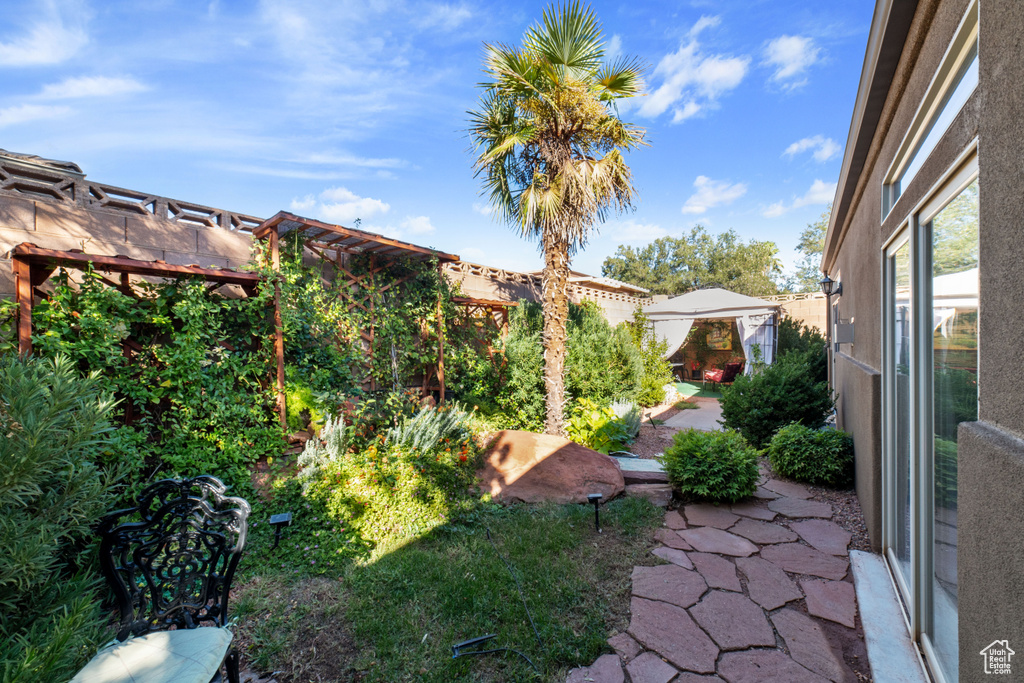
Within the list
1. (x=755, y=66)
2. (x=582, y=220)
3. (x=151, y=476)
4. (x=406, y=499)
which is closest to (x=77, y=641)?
(x=406, y=499)

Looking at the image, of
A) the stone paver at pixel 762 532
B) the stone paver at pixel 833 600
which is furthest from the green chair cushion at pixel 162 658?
the stone paver at pixel 762 532

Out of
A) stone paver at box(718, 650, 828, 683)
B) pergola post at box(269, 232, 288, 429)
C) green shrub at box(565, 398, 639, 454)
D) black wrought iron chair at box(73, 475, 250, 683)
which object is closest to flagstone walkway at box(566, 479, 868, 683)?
stone paver at box(718, 650, 828, 683)

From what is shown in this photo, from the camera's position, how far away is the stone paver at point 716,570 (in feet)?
9.97

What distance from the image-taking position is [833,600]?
279 centimetres

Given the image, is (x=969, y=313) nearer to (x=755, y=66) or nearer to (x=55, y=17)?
(x=55, y=17)

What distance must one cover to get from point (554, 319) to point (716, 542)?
3.73 m

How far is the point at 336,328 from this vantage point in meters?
5.80

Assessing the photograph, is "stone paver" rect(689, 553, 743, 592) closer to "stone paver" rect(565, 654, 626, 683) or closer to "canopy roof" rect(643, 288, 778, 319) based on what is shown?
"stone paver" rect(565, 654, 626, 683)

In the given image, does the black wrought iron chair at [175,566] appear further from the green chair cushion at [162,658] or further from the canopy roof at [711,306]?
the canopy roof at [711,306]

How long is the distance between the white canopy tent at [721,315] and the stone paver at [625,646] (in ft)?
36.2

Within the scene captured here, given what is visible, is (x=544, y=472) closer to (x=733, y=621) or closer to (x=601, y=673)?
(x=733, y=621)

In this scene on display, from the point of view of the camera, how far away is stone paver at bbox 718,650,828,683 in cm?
216

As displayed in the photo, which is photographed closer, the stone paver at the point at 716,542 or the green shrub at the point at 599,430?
the stone paver at the point at 716,542

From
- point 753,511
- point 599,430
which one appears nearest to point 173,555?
point 753,511
